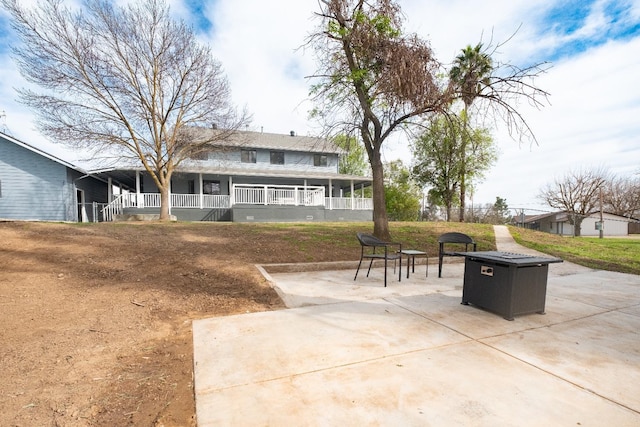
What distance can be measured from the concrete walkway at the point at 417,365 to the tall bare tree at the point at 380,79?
16.5 ft

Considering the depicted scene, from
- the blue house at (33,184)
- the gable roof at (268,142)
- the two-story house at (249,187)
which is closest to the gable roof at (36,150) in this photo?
the blue house at (33,184)

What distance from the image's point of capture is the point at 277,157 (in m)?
22.0

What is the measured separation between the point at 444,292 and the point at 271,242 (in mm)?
4889

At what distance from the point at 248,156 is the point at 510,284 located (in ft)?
64.7

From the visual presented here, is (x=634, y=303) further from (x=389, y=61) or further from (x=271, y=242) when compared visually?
(x=271, y=242)

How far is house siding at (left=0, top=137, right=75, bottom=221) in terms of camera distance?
14.7m

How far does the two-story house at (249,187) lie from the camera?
16859 mm

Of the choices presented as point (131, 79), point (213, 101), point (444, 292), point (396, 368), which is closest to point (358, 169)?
point (213, 101)

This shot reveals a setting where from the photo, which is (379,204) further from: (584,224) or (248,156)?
(584,224)

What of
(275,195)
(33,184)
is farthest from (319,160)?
(33,184)

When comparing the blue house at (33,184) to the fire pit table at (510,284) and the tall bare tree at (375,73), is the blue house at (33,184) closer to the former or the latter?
the tall bare tree at (375,73)

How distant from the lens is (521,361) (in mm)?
2607

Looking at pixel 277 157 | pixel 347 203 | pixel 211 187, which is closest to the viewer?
pixel 347 203

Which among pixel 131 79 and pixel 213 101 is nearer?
pixel 131 79
